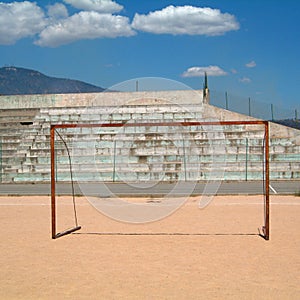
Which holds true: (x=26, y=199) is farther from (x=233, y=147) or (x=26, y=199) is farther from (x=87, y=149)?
(x=233, y=147)

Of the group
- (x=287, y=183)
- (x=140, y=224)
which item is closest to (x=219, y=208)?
(x=140, y=224)

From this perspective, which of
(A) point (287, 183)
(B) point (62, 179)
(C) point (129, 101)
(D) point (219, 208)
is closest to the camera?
(D) point (219, 208)

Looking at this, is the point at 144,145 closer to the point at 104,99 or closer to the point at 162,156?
the point at 162,156

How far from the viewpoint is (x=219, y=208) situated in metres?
15.0

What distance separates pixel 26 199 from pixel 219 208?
6.75 meters

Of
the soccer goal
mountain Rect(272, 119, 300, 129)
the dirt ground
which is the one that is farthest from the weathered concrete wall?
the dirt ground

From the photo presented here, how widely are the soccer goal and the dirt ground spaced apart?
9862mm

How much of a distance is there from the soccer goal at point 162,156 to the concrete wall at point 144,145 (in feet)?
0.15

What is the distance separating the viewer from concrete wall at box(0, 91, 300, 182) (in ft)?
80.8

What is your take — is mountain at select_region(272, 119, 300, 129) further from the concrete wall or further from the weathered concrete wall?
the weathered concrete wall

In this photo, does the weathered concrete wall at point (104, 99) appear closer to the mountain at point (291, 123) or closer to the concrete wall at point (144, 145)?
the concrete wall at point (144, 145)

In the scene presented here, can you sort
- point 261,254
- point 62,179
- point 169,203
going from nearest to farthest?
point 261,254, point 169,203, point 62,179

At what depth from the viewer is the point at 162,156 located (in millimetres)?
25641

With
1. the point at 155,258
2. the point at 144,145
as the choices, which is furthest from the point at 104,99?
the point at 155,258
